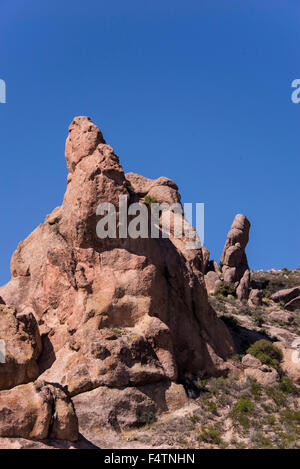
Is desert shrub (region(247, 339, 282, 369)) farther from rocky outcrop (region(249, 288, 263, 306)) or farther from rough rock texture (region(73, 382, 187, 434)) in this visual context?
rocky outcrop (region(249, 288, 263, 306))

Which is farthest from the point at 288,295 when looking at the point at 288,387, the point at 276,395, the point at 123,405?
the point at 123,405

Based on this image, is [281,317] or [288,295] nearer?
[281,317]

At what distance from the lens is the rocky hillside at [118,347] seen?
69.3 feet

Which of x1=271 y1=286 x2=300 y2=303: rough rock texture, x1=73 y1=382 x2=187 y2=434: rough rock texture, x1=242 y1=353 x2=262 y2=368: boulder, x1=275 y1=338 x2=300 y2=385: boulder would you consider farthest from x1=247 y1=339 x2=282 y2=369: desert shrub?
x1=271 y1=286 x2=300 y2=303: rough rock texture

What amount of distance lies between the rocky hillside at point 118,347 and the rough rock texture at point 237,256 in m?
14.6

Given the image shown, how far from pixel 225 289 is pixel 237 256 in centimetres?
535

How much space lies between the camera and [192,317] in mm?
28719

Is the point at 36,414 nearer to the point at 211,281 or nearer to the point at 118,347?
the point at 118,347

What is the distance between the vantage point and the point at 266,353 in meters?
30.0

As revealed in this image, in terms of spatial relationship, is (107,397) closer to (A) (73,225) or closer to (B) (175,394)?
(B) (175,394)

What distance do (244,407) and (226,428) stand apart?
176 cm

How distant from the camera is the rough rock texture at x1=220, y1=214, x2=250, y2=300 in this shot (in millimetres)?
48656

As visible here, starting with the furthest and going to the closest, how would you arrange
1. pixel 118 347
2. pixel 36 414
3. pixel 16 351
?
pixel 118 347, pixel 16 351, pixel 36 414
